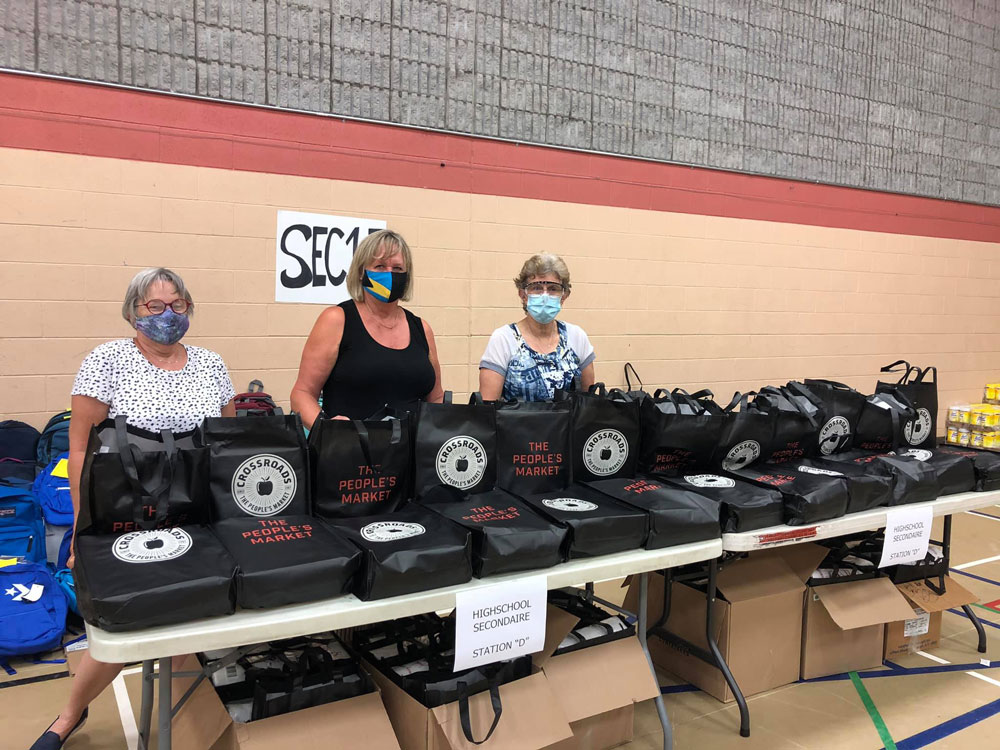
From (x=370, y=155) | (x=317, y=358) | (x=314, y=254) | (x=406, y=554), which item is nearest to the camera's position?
(x=406, y=554)

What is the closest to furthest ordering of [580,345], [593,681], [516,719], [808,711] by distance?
[516,719]
[593,681]
[808,711]
[580,345]

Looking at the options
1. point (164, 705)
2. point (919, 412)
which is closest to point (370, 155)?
point (919, 412)

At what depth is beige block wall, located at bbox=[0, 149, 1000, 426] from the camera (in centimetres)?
351

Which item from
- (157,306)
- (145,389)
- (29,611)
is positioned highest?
(157,306)

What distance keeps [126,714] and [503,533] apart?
1.70m

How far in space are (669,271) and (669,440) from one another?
3174mm

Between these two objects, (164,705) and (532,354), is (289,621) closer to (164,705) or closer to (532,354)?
(164,705)

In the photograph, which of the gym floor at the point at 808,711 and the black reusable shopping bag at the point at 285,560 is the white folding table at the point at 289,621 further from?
the gym floor at the point at 808,711

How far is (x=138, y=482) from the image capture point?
1.59 meters

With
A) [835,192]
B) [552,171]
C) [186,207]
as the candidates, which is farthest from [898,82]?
[186,207]

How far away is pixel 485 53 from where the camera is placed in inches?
175

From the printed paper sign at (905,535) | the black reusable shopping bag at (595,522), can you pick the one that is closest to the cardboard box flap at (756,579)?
the printed paper sign at (905,535)

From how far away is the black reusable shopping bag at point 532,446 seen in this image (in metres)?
2.10

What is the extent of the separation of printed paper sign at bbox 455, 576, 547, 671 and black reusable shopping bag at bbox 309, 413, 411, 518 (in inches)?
14.7
